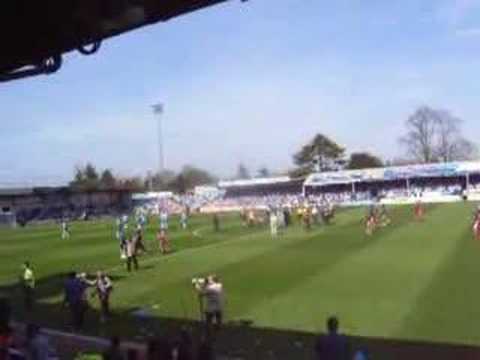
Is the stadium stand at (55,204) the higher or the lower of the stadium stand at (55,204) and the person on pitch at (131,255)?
the higher

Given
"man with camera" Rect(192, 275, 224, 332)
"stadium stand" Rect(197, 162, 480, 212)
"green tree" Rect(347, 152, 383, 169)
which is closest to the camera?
"man with camera" Rect(192, 275, 224, 332)

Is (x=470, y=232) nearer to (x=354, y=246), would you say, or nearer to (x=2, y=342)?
(x=354, y=246)

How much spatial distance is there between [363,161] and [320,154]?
983cm

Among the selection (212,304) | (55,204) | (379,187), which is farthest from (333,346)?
(379,187)

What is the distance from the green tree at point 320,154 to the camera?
534 feet

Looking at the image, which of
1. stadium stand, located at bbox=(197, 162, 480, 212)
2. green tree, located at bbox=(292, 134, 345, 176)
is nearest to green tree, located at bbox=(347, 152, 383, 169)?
green tree, located at bbox=(292, 134, 345, 176)

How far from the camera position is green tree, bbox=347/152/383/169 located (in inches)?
6142

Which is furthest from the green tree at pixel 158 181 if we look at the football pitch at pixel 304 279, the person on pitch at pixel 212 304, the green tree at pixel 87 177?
the person on pitch at pixel 212 304

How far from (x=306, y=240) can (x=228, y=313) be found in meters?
22.6

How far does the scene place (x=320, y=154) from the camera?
163875 millimetres

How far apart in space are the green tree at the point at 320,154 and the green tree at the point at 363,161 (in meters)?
3.60

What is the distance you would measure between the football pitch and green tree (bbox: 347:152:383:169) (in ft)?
339

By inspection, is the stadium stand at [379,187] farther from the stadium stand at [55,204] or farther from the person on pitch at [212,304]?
the person on pitch at [212,304]

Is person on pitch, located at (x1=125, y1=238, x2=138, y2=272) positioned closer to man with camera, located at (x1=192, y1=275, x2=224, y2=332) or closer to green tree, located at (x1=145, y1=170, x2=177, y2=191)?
man with camera, located at (x1=192, y1=275, x2=224, y2=332)
